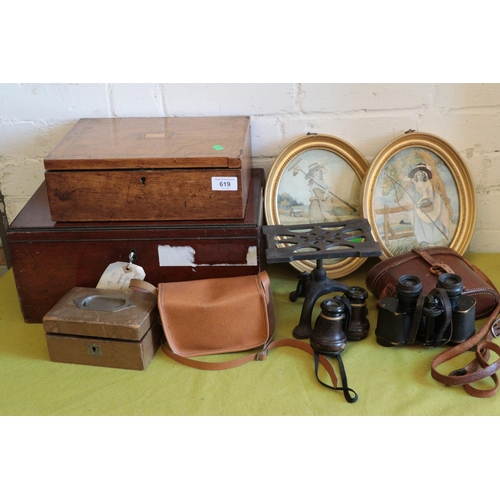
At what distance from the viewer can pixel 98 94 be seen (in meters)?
2.17

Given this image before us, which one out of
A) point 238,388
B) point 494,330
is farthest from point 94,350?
point 494,330

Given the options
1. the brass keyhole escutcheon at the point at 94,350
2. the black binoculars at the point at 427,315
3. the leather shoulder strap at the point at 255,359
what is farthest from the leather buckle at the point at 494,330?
the brass keyhole escutcheon at the point at 94,350

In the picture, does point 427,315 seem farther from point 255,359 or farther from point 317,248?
point 255,359

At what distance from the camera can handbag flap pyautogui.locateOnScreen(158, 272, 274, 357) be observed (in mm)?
1766

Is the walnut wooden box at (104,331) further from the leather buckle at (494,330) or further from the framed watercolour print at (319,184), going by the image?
the leather buckle at (494,330)

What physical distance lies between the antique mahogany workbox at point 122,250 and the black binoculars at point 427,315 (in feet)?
1.37

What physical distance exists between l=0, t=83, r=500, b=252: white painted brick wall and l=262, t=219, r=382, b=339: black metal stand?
0.42 m

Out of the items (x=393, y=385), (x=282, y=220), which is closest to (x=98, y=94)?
(x=282, y=220)

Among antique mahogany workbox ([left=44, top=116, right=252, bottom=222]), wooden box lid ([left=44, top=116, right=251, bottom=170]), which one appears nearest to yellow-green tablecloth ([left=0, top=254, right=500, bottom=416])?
antique mahogany workbox ([left=44, top=116, right=252, bottom=222])

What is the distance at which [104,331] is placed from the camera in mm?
1729

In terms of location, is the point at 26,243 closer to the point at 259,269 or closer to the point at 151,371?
the point at 151,371

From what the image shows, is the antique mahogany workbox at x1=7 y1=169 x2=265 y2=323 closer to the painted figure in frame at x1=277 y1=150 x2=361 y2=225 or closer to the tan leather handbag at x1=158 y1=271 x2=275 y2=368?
the tan leather handbag at x1=158 y1=271 x2=275 y2=368

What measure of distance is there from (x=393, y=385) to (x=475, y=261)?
829mm

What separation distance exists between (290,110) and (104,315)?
0.96 metres
